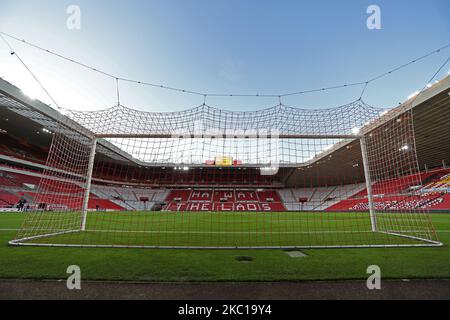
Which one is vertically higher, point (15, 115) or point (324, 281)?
point (15, 115)

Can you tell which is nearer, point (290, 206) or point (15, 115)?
point (15, 115)

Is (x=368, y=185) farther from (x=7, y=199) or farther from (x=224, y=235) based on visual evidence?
(x=7, y=199)

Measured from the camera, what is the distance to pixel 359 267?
10.8ft

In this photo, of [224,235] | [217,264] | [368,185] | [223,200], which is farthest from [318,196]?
[217,264]

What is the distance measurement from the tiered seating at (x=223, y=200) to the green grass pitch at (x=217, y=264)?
28.7 m

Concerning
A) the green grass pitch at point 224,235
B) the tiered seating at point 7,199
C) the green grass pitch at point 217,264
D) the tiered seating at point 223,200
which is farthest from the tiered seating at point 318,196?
the tiered seating at point 7,199

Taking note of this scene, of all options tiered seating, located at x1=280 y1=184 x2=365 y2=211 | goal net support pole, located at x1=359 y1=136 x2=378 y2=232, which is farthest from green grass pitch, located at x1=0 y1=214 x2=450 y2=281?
tiered seating, located at x1=280 y1=184 x2=365 y2=211

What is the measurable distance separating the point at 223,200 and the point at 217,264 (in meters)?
33.3

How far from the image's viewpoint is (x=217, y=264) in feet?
11.4

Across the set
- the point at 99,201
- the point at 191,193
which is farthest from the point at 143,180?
the point at 191,193

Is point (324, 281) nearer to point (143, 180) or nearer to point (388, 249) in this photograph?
point (388, 249)

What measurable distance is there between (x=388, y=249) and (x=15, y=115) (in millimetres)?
28669

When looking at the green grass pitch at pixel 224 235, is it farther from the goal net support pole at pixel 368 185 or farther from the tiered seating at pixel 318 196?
the tiered seating at pixel 318 196
